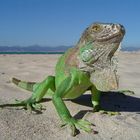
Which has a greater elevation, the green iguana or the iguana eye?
the iguana eye

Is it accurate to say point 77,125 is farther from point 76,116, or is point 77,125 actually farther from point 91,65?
point 91,65

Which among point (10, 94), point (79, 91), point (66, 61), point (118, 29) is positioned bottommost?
point (10, 94)

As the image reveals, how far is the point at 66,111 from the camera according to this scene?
14.2 feet

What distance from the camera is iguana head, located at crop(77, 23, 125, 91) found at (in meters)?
4.37

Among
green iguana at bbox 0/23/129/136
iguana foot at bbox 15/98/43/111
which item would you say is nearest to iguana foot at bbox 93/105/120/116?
green iguana at bbox 0/23/129/136

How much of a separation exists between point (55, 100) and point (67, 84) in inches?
10.5

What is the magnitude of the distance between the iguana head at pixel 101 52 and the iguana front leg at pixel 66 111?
0.90 ft

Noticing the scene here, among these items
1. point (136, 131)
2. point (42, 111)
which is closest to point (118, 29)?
point (136, 131)

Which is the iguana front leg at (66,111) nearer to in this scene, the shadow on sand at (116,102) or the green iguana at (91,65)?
→ the green iguana at (91,65)

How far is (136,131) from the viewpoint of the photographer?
4.14m

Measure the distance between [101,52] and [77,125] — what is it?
37.8 inches

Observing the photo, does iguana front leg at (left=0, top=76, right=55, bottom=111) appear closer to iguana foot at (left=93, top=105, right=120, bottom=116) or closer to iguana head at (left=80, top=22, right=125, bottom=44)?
iguana foot at (left=93, top=105, right=120, bottom=116)

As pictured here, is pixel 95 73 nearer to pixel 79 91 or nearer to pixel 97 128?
pixel 79 91

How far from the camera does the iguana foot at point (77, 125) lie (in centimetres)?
405
